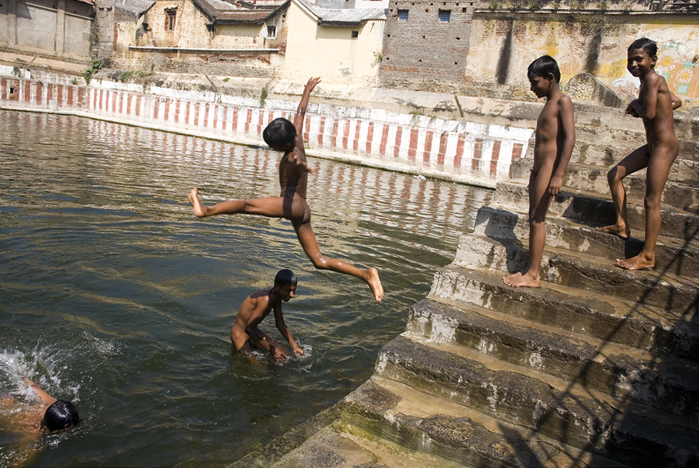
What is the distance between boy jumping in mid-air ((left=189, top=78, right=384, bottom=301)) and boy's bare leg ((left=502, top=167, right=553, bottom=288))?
1318 millimetres

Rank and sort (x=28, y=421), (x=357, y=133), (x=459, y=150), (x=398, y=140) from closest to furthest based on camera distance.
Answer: (x=28, y=421), (x=459, y=150), (x=398, y=140), (x=357, y=133)

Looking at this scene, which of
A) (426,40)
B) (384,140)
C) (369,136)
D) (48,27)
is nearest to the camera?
(384,140)

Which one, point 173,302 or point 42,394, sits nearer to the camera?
point 42,394

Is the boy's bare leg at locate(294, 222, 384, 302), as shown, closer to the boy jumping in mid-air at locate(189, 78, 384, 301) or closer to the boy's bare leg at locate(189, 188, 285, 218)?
the boy jumping in mid-air at locate(189, 78, 384, 301)

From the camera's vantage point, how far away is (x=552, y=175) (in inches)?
196

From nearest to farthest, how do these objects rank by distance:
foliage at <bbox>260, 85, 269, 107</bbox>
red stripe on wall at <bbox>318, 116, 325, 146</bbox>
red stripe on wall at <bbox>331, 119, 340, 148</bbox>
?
red stripe on wall at <bbox>331, 119, 340, 148</bbox> < red stripe on wall at <bbox>318, 116, 325, 146</bbox> < foliage at <bbox>260, 85, 269, 107</bbox>

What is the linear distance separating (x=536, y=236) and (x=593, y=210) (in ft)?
4.23

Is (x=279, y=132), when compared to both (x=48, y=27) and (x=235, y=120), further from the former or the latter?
(x=48, y=27)

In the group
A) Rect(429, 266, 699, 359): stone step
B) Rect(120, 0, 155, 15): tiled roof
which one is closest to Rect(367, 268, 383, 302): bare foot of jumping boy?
Rect(429, 266, 699, 359): stone step

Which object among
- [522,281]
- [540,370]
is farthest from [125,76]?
[540,370]

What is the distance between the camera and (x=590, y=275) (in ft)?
15.9

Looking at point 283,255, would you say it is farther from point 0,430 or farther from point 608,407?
point 608,407

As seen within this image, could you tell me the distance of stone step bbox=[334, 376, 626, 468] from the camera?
3.47m

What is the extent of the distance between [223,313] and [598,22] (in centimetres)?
2177
